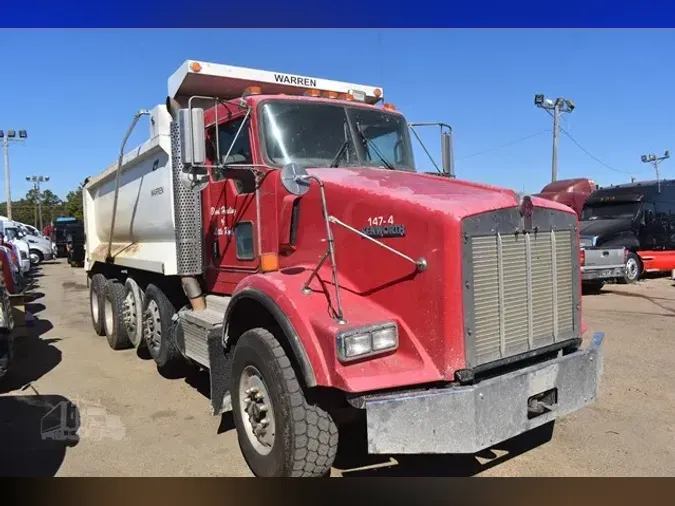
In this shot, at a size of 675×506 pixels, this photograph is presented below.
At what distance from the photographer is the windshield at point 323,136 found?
14.4 feet

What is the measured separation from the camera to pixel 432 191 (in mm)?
3531

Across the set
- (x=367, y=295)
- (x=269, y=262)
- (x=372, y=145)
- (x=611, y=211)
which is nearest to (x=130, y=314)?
(x=269, y=262)

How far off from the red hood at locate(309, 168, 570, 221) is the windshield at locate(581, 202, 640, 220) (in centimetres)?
1274

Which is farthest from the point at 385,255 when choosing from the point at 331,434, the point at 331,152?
the point at 331,152

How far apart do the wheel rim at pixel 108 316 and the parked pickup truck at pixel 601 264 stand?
972cm

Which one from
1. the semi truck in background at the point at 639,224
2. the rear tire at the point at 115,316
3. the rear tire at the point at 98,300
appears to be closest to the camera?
the rear tire at the point at 115,316

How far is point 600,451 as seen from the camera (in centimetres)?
408

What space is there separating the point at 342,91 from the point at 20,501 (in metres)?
4.32

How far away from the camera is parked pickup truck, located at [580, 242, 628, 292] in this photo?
12.5 m

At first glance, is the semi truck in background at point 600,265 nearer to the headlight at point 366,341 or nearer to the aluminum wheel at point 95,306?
the aluminum wheel at point 95,306

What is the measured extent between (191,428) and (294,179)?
2.54 m

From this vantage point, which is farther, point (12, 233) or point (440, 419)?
point (12, 233)

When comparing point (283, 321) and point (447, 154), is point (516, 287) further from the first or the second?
point (447, 154)

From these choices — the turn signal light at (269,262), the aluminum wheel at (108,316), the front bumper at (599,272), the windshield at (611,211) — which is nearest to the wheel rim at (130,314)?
the aluminum wheel at (108,316)
